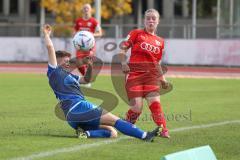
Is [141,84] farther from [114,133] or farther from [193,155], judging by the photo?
[193,155]

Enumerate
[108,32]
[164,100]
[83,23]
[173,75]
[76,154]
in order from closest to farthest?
[76,154] → [164,100] → [83,23] → [173,75] → [108,32]

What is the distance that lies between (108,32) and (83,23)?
14664 mm

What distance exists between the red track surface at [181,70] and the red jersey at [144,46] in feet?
49.8

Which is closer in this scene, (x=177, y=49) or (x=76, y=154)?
(x=76, y=154)

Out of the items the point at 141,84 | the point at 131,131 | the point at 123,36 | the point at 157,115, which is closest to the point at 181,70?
the point at 123,36

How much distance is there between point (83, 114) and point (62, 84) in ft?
1.77

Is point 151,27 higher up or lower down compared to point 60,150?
higher up

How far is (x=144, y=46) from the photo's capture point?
38.2 ft

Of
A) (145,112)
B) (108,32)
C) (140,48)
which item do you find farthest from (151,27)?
(108,32)

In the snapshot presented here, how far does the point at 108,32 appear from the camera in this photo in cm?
3556

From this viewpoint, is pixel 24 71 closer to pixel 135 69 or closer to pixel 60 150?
pixel 135 69

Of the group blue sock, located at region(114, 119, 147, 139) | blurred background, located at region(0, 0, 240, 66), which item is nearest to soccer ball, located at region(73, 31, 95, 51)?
blue sock, located at region(114, 119, 147, 139)

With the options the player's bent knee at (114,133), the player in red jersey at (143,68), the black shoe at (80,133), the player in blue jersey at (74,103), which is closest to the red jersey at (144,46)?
the player in red jersey at (143,68)

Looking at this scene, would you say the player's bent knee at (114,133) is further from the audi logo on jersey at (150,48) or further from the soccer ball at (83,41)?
the soccer ball at (83,41)
